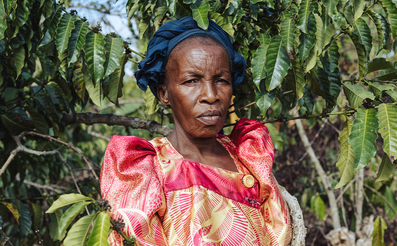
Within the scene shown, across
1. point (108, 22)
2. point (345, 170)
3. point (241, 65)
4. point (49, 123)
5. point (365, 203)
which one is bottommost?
point (365, 203)

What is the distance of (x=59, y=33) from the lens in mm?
1481

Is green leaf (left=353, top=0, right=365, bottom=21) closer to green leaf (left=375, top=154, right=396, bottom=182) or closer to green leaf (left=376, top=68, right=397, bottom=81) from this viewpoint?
green leaf (left=376, top=68, right=397, bottom=81)

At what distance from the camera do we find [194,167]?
4.20 feet

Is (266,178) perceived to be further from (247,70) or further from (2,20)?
(2,20)

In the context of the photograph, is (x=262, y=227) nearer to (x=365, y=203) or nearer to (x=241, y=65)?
(x=241, y=65)

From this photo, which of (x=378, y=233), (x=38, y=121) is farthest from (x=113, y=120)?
(x=378, y=233)

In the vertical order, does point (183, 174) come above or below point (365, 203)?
above

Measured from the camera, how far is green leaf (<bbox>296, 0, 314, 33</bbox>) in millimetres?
1335

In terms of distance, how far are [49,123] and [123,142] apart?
106 centimetres

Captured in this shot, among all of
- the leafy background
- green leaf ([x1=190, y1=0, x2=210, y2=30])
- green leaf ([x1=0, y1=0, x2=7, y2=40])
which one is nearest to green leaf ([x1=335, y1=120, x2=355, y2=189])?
the leafy background

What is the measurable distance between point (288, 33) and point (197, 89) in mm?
442

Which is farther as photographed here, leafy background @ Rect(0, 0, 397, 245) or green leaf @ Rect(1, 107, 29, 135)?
green leaf @ Rect(1, 107, 29, 135)

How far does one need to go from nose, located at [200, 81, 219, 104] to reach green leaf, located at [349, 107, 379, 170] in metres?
0.56

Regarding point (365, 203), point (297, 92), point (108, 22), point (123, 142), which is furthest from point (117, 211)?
point (365, 203)
